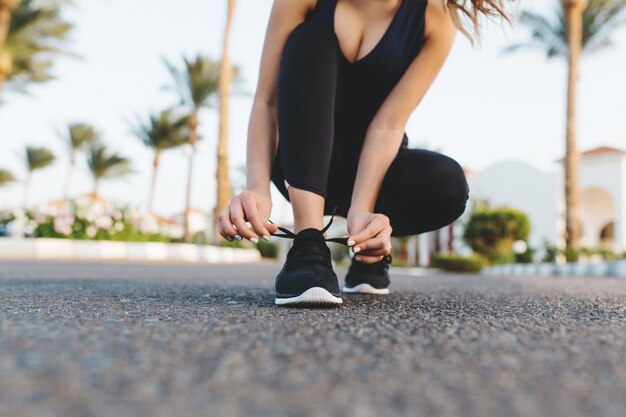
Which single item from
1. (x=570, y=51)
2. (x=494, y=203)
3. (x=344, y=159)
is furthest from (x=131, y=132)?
(x=344, y=159)

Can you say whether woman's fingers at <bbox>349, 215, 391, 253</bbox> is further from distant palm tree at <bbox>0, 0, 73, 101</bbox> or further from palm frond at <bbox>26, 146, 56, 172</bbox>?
palm frond at <bbox>26, 146, 56, 172</bbox>

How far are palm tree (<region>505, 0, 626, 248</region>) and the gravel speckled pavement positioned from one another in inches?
521

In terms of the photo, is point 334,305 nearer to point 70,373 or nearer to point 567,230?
point 70,373

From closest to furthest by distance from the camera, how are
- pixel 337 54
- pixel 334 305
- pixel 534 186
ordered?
1. pixel 334 305
2. pixel 337 54
3. pixel 534 186

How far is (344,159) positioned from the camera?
1881mm

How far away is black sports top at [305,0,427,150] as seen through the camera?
165 cm

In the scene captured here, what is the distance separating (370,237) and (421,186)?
461mm

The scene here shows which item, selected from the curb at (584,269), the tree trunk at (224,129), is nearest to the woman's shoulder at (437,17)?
the curb at (584,269)

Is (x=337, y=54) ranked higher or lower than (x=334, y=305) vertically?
higher

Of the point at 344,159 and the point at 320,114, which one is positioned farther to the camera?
the point at 344,159

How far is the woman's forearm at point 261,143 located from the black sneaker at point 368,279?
23.2 inches

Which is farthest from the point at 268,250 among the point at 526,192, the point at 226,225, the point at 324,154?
→ the point at 226,225

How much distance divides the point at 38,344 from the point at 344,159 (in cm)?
128

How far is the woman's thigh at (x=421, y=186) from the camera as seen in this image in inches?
68.4
